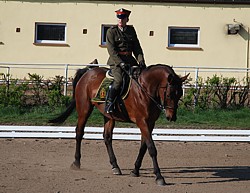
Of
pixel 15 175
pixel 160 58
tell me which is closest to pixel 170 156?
pixel 15 175

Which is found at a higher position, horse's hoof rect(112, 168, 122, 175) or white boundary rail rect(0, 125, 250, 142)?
white boundary rail rect(0, 125, 250, 142)

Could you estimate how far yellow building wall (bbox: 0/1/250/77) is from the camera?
22266 mm

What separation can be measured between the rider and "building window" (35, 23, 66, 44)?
12296mm

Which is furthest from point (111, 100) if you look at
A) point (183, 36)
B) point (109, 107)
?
point (183, 36)

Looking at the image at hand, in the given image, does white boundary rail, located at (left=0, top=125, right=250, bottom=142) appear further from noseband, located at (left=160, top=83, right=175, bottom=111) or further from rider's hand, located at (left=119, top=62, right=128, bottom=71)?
noseband, located at (left=160, top=83, right=175, bottom=111)

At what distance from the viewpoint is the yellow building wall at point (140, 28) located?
22266mm

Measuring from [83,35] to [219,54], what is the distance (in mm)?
5207

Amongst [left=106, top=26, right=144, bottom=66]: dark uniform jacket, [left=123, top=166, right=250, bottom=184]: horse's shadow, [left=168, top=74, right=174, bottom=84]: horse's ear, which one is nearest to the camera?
[left=168, top=74, right=174, bottom=84]: horse's ear

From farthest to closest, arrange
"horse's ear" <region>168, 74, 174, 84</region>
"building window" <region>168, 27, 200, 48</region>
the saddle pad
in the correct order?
"building window" <region>168, 27, 200, 48</region> → the saddle pad → "horse's ear" <region>168, 74, 174, 84</region>

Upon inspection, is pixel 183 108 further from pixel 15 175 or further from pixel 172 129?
pixel 15 175

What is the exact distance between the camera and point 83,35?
22.5 m

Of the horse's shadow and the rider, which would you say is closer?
the horse's shadow

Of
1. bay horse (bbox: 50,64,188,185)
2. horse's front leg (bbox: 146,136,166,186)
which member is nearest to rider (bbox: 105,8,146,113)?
bay horse (bbox: 50,64,188,185)

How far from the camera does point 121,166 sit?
437 inches
